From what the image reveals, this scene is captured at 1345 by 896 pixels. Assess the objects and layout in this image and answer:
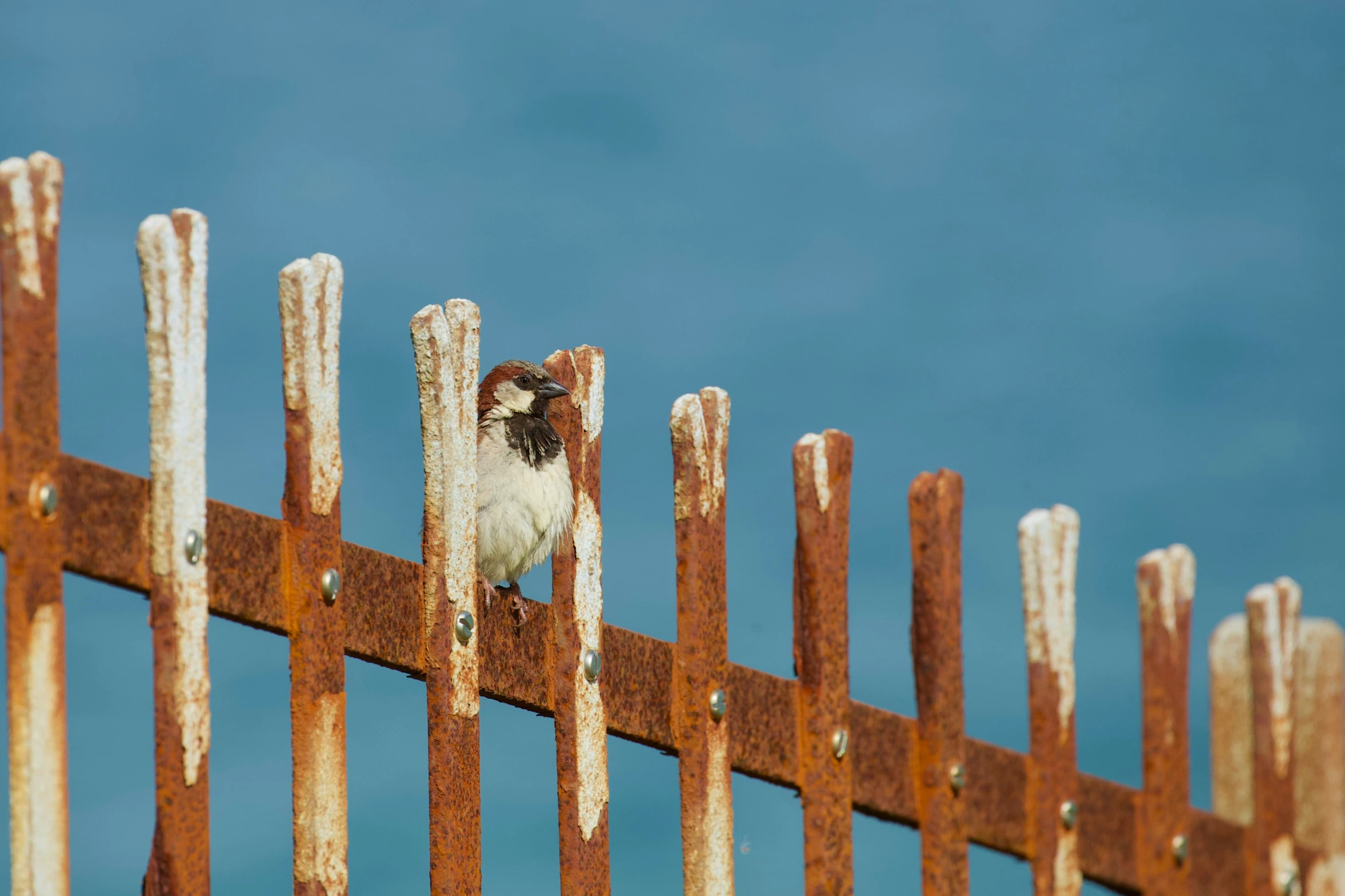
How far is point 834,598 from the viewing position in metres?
4.89

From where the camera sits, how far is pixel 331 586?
3.91m

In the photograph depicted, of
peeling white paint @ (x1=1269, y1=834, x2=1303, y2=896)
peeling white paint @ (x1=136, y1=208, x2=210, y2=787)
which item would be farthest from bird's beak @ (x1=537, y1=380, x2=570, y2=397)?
peeling white paint @ (x1=1269, y1=834, x2=1303, y2=896)

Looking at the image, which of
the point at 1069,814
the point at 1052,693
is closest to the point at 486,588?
the point at 1052,693

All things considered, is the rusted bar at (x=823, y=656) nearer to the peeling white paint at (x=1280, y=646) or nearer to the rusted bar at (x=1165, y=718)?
the rusted bar at (x=1165, y=718)

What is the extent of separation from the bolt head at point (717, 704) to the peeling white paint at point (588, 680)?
12.2 inches

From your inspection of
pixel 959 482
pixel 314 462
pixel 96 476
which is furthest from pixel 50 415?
pixel 959 482

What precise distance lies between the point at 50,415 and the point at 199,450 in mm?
326

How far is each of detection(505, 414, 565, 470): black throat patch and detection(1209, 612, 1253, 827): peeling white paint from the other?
2.34 metres

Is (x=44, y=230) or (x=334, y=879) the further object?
(x=334, y=879)

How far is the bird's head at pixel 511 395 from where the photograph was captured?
234 inches

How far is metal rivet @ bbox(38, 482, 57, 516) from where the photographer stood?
337 cm

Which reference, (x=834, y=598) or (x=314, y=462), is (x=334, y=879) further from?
(x=834, y=598)

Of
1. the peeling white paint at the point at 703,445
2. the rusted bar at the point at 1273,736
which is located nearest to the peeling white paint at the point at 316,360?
the peeling white paint at the point at 703,445

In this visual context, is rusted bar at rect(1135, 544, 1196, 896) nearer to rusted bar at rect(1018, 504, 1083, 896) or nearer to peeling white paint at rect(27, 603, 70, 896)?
rusted bar at rect(1018, 504, 1083, 896)
